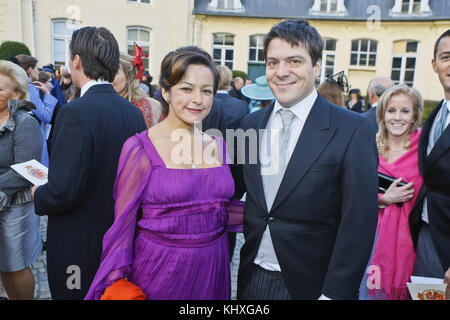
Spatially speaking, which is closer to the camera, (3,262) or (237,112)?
(3,262)

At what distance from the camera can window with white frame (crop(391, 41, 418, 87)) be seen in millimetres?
19114

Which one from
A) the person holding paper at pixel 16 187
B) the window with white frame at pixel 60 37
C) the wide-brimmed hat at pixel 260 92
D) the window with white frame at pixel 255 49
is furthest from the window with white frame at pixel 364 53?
the person holding paper at pixel 16 187

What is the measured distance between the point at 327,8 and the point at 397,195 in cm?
1915

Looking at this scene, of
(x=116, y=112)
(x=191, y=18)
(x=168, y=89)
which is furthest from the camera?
(x=191, y=18)

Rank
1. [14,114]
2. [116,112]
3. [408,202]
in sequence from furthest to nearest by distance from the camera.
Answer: [14,114] < [408,202] < [116,112]

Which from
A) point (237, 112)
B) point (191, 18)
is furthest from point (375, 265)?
point (191, 18)

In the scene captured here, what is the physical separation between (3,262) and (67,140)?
157cm

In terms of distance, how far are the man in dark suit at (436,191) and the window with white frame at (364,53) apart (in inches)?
755

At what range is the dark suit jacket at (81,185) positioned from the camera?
1937 millimetres

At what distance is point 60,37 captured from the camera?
17125mm
